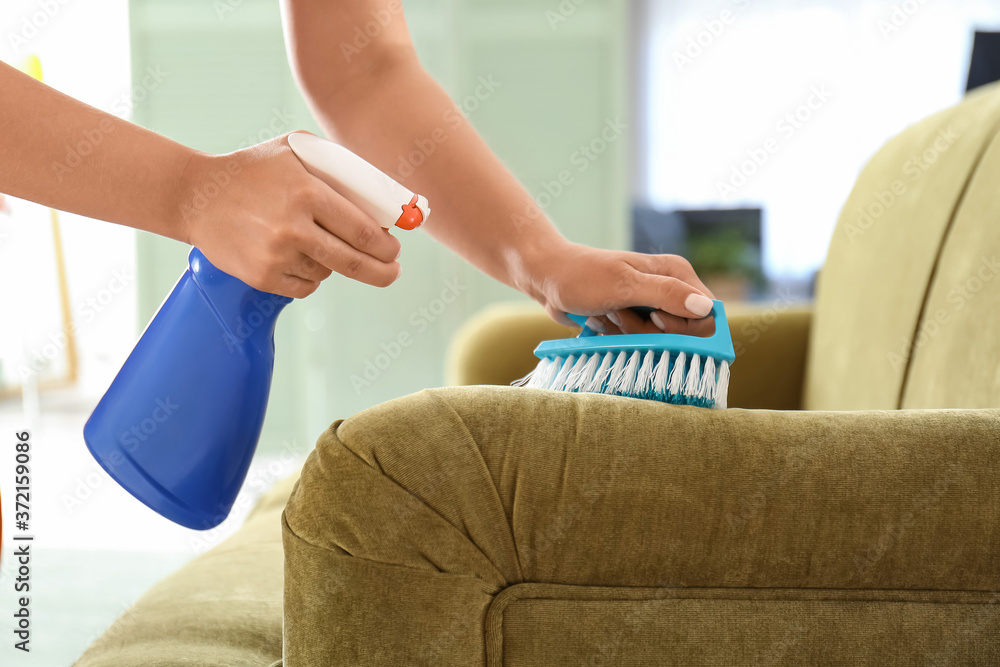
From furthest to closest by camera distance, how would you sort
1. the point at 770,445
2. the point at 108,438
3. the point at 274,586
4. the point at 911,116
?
the point at 911,116 → the point at 274,586 → the point at 108,438 → the point at 770,445

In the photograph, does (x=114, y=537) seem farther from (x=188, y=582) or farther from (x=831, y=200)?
(x=831, y=200)

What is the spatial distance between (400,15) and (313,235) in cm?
41

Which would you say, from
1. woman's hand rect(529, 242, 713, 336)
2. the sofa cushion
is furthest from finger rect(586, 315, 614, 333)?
the sofa cushion

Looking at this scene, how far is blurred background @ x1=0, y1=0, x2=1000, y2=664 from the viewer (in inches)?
119

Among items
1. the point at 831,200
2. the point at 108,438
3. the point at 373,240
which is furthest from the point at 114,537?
the point at 831,200

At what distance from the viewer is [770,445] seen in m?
0.44

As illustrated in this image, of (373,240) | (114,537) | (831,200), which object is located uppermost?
(373,240)

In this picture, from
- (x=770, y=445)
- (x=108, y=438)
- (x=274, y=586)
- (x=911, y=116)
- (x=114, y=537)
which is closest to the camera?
(x=770, y=445)
